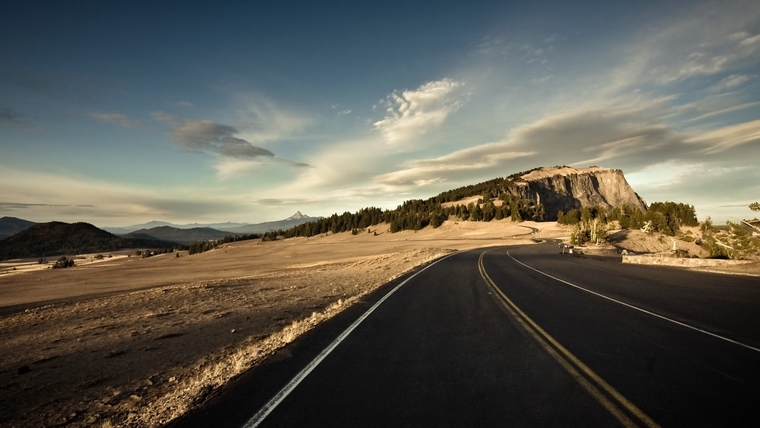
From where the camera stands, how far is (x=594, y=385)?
5234 millimetres

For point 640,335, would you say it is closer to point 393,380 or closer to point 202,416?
point 393,380

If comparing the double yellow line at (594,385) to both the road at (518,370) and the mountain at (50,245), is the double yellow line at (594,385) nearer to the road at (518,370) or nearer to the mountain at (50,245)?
the road at (518,370)

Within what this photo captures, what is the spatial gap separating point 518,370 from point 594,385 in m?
A: 1.10

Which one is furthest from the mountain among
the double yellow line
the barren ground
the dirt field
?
the double yellow line

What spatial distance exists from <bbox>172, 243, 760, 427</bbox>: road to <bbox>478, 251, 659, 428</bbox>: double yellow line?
0.9 inches

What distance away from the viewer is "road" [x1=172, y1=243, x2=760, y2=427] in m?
4.45

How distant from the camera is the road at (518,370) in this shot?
4449 mm

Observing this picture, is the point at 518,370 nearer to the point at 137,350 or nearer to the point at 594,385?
the point at 594,385

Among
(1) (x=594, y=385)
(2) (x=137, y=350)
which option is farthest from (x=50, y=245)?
(1) (x=594, y=385)

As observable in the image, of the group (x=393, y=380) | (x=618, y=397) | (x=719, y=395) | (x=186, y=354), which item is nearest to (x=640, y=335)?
(x=719, y=395)

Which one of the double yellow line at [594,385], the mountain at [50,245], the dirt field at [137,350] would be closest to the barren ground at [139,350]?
the dirt field at [137,350]

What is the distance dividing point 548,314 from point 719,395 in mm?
5467

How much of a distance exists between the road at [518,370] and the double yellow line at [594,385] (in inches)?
0.9

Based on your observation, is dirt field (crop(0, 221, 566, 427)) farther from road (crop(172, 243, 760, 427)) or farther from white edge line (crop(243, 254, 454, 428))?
white edge line (crop(243, 254, 454, 428))
